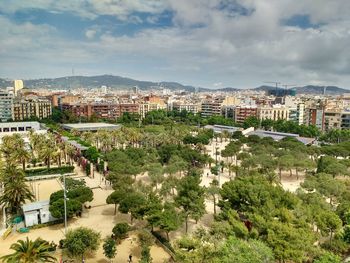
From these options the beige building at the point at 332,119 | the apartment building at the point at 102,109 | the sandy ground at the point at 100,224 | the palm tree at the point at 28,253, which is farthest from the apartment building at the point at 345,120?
the palm tree at the point at 28,253

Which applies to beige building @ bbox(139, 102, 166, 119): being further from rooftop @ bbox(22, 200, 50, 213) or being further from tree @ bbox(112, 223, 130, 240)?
tree @ bbox(112, 223, 130, 240)

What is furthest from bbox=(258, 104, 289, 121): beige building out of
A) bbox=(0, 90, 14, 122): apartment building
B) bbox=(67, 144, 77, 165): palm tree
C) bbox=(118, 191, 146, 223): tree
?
bbox=(118, 191, 146, 223): tree

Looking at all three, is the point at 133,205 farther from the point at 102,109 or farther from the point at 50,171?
the point at 102,109

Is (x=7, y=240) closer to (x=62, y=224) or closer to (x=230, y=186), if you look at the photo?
(x=62, y=224)

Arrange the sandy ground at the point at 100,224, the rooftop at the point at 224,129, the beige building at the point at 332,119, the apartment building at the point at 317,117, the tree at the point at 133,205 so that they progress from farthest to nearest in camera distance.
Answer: the apartment building at the point at 317,117 < the beige building at the point at 332,119 < the rooftop at the point at 224,129 < the tree at the point at 133,205 < the sandy ground at the point at 100,224

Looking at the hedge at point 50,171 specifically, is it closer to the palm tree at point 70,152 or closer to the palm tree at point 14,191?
the palm tree at point 70,152

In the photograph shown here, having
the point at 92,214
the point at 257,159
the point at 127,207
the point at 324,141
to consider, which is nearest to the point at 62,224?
the point at 92,214
